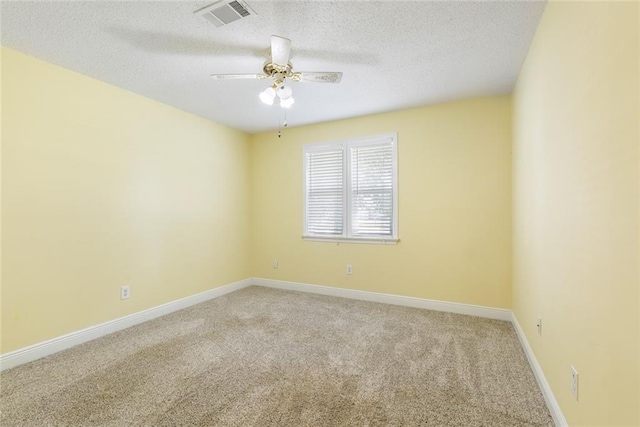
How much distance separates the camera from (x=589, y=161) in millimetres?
1164

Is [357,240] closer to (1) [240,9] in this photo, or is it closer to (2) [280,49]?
(2) [280,49]

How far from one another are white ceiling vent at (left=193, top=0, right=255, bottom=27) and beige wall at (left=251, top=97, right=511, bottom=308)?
87.1 inches

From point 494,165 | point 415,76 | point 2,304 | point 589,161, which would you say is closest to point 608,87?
point 589,161

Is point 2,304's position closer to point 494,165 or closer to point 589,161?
point 589,161

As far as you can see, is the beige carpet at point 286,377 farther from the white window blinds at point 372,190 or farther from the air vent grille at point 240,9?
the air vent grille at point 240,9

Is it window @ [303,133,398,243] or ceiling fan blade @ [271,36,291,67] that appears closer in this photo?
ceiling fan blade @ [271,36,291,67]

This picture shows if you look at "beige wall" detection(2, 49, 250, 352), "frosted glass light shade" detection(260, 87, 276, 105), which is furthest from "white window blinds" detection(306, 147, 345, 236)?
"frosted glass light shade" detection(260, 87, 276, 105)

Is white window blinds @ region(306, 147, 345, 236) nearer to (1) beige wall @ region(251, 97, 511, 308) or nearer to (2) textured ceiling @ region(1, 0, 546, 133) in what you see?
(1) beige wall @ region(251, 97, 511, 308)

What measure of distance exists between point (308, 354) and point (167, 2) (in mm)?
2604

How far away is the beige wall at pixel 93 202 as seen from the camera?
219cm

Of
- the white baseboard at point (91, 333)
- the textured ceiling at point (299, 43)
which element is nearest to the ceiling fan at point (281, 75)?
the textured ceiling at point (299, 43)

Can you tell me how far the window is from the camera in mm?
3609

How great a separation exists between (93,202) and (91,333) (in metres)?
1.20

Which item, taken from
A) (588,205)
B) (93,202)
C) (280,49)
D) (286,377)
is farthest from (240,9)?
(286,377)
